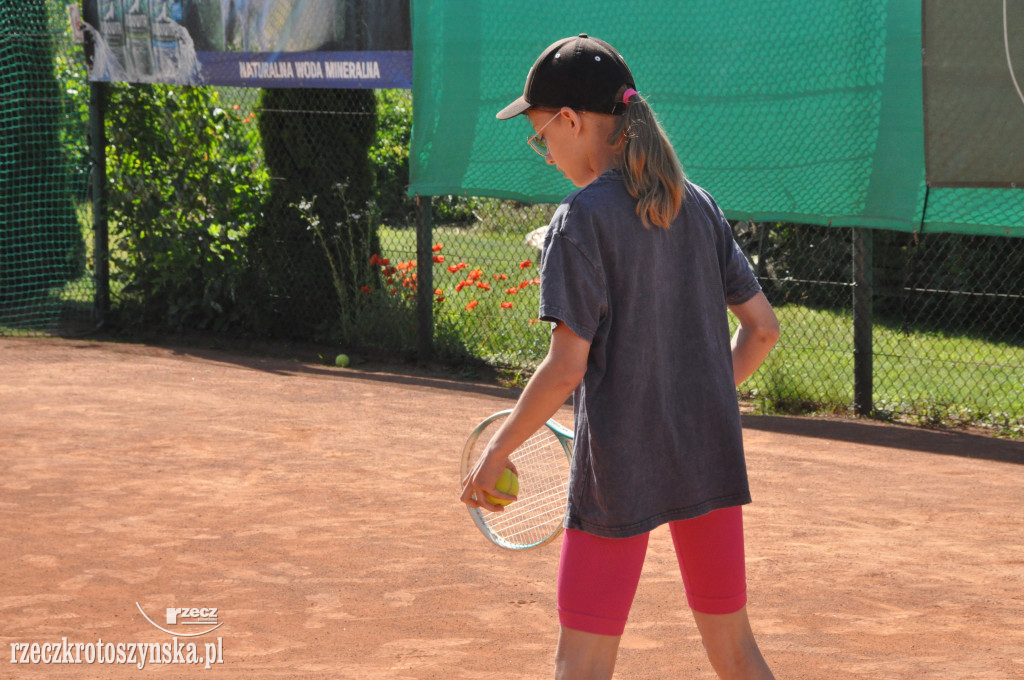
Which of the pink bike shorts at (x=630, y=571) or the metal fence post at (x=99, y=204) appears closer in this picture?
the pink bike shorts at (x=630, y=571)

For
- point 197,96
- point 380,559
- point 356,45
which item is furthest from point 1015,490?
point 197,96

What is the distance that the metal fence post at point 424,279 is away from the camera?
871cm

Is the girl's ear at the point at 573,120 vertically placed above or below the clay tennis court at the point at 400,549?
above

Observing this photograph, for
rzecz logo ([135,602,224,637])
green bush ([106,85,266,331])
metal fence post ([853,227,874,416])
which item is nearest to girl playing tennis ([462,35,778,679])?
rzecz logo ([135,602,224,637])

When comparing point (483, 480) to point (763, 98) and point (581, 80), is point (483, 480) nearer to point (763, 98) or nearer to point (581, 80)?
point (581, 80)

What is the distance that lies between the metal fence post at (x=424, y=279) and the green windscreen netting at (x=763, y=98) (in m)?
0.54

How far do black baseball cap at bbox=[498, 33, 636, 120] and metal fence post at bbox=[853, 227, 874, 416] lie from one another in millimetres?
4914

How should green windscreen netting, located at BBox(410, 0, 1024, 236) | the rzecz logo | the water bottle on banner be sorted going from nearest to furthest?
1. the rzecz logo
2. green windscreen netting, located at BBox(410, 0, 1024, 236)
3. the water bottle on banner

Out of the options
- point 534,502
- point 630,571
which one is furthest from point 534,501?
point 630,571

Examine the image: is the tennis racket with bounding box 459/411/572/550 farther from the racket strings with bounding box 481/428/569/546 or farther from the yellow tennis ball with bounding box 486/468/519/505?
the yellow tennis ball with bounding box 486/468/519/505

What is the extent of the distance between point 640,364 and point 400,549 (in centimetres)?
251

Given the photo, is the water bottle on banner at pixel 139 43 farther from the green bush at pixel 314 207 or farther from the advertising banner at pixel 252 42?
the green bush at pixel 314 207

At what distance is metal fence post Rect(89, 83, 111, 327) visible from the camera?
10.2 m

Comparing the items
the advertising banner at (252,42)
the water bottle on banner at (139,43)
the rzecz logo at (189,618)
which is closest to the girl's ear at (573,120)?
the rzecz logo at (189,618)
